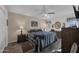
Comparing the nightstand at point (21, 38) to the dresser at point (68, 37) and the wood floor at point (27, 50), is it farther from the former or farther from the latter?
the dresser at point (68, 37)

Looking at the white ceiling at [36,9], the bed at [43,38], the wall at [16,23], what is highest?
the white ceiling at [36,9]

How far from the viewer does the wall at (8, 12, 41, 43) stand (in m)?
2.13

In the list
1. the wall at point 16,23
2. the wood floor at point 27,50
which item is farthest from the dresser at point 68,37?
the wall at point 16,23

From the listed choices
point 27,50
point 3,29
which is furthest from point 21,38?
point 3,29

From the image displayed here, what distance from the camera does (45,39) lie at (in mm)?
2242

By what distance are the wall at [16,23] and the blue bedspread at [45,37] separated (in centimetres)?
16

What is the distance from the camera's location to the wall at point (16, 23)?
2.13 meters

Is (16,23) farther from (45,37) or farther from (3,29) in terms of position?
(45,37)

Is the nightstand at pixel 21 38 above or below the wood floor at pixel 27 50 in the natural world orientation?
above

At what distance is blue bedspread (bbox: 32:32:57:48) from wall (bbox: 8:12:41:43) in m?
0.16

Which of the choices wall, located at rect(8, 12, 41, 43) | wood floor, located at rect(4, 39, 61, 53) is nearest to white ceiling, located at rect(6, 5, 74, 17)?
wall, located at rect(8, 12, 41, 43)

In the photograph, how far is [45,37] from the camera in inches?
88.3

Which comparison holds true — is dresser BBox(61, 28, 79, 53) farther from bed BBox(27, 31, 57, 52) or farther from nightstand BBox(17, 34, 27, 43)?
nightstand BBox(17, 34, 27, 43)
